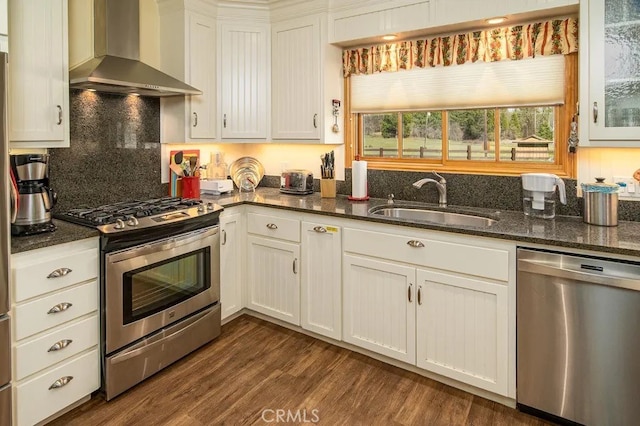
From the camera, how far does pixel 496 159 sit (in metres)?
2.93

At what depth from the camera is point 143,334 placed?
97.1 inches

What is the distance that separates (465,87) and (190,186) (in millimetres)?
2080

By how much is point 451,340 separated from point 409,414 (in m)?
0.46

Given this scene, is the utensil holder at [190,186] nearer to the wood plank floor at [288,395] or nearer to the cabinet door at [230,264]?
the cabinet door at [230,264]

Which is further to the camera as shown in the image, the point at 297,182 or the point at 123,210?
the point at 297,182

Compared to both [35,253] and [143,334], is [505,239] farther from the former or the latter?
[35,253]

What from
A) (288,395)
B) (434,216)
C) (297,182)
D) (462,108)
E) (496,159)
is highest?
(462,108)

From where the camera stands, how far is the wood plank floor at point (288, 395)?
86.3 inches

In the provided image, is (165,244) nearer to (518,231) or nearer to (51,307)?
(51,307)

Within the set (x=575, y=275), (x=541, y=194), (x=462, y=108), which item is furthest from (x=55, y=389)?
(x=462, y=108)

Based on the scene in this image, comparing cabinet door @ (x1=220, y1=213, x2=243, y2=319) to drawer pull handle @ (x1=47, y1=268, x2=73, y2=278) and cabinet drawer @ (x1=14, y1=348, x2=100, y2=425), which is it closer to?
cabinet drawer @ (x1=14, y1=348, x2=100, y2=425)

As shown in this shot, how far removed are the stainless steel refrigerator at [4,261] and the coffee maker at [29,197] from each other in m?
0.28

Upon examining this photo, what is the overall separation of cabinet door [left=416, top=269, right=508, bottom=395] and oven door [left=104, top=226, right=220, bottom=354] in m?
1.39

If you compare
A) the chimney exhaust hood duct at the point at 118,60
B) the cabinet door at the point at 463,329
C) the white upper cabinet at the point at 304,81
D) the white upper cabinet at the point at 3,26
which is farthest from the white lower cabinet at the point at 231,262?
the white upper cabinet at the point at 3,26
